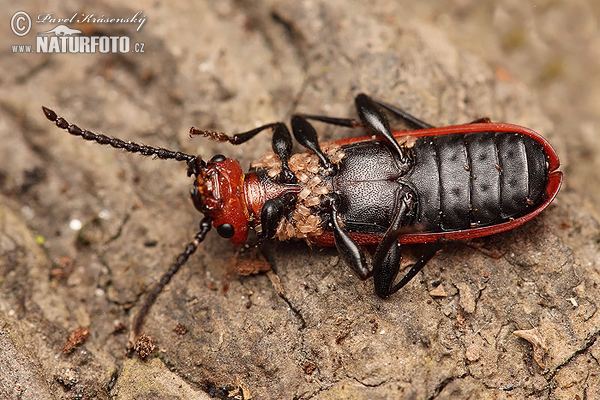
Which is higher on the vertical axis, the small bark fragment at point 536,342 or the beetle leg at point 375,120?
the beetle leg at point 375,120

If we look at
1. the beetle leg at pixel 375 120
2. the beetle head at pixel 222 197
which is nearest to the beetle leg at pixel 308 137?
the beetle leg at pixel 375 120

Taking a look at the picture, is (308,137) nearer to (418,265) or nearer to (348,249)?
(348,249)

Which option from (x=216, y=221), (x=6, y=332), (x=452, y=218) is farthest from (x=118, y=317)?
(x=452, y=218)

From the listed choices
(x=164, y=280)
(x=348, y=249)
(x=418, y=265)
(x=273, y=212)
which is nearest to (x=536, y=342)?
(x=418, y=265)

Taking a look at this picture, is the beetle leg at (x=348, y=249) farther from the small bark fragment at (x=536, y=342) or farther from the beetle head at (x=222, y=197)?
the small bark fragment at (x=536, y=342)

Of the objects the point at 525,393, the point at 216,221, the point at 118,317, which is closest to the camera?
the point at 525,393

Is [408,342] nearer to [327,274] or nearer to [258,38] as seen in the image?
[327,274]
